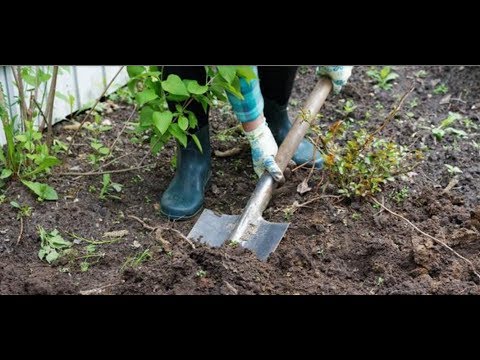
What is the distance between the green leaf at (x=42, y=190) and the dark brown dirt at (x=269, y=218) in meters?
0.03

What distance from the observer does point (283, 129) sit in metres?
2.88

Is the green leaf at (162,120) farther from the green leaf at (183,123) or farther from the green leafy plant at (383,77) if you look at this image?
the green leafy plant at (383,77)

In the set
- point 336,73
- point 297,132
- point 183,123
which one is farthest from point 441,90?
point 183,123

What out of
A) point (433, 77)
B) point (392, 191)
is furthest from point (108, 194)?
point (433, 77)

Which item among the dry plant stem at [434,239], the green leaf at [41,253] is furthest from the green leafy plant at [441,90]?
the green leaf at [41,253]

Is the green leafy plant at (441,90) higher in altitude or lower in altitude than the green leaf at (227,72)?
higher

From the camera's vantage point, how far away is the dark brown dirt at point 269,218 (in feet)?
6.56

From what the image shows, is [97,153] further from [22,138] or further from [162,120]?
[162,120]

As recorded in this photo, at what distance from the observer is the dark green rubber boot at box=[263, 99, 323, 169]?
110 inches

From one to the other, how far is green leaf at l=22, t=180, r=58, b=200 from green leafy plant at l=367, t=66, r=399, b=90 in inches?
70.1

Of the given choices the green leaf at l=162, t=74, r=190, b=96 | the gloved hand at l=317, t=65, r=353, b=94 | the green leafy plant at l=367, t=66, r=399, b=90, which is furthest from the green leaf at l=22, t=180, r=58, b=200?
the green leafy plant at l=367, t=66, r=399, b=90

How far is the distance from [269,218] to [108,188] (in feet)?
2.10

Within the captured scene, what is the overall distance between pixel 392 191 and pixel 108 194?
1.08m
